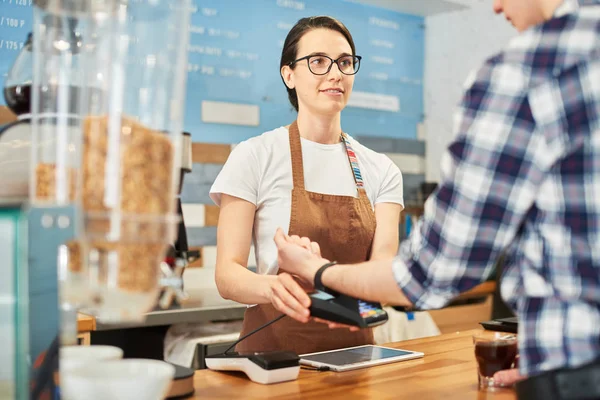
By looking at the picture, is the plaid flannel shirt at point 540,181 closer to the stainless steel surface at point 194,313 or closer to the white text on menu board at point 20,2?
the stainless steel surface at point 194,313

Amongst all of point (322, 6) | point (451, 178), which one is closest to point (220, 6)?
point (322, 6)

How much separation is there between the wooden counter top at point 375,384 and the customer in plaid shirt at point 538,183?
0.46 meters

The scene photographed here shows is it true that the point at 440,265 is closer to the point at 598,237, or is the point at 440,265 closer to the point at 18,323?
the point at 598,237

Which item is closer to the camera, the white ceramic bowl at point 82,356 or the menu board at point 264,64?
the white ceramic bowl at point 82,356

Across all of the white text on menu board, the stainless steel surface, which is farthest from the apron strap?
the white text on menu board

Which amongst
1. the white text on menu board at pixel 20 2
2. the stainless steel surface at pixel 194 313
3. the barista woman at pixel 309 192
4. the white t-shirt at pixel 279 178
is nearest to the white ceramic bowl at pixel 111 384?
the barista woman at pixel 309 192

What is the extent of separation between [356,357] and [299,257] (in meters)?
0.45

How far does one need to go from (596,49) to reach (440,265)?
0.40 metres

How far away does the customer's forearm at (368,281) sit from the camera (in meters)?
1.32

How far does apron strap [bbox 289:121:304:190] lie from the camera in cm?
222

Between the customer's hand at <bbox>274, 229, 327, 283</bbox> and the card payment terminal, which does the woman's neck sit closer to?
the customer's hand at <bbox>274, 229, 327, 283</bbox>

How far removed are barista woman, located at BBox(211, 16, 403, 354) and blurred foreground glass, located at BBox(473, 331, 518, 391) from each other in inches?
24.2

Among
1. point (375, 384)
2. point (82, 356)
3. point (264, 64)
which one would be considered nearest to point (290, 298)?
point (375, 384)

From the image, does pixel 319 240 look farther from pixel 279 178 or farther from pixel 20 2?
pixel 20 2
